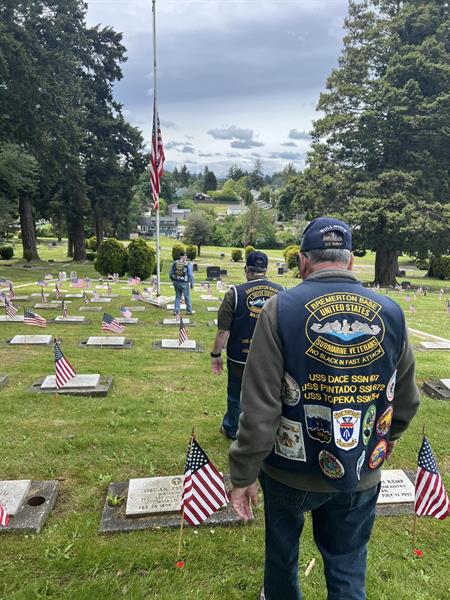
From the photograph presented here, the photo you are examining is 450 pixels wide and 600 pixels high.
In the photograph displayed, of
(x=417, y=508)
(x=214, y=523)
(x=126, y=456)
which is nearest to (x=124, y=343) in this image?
(x=126, y=456)

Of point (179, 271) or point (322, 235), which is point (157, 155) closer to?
point (179, 271)

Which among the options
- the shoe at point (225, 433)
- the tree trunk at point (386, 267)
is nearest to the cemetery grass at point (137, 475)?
the shoe at point (225, 433)

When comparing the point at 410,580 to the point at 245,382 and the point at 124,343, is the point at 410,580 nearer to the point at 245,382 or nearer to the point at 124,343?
the point at 245,382

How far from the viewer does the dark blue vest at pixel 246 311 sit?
4.41 metres

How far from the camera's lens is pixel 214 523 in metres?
3.57

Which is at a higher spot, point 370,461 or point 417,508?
point 370,461

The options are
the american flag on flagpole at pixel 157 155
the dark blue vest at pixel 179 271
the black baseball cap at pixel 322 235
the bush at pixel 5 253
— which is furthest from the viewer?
the bush at pixel 5 253

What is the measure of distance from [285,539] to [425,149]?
26841 mm

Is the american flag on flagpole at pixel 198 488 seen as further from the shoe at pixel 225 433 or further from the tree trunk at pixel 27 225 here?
the tree trunk at pixel 27 225

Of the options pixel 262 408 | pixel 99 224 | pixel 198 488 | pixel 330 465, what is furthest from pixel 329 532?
pixel 99 224

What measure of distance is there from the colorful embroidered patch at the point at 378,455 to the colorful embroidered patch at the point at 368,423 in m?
0.12

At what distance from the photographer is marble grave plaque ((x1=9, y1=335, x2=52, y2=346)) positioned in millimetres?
9047

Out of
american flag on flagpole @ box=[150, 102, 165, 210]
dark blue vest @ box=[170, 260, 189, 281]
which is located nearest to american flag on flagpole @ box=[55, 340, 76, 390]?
dark blue vest @ box=[170, 260, 189, 281]

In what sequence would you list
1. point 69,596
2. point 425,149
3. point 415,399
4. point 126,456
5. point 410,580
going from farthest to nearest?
point 425,149, point 126,456, point 410,580, point 69,596, point 415,399
